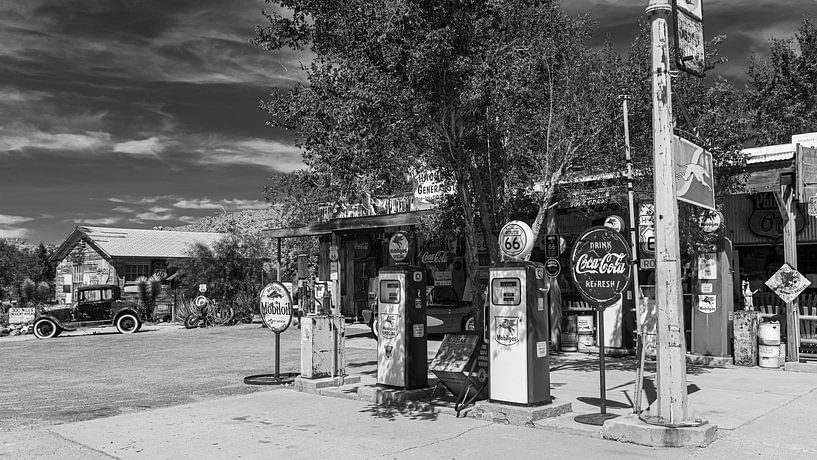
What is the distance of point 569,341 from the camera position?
55.5 ft

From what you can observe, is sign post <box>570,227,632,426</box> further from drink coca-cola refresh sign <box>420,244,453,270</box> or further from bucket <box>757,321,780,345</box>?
drink coca-cola refresh sign <box>420,244,453,270</box>

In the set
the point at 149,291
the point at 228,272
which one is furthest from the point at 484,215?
the point at 149,291

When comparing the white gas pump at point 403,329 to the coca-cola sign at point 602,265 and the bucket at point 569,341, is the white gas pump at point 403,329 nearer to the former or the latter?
the coca-cola sign at point 602,265

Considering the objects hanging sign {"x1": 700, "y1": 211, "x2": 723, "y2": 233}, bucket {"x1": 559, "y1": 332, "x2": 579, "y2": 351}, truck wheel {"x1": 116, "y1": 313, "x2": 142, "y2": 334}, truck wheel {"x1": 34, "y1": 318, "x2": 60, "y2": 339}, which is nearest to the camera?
hanging sign {"x1": 700, "y1": 211, "x2": 723, "y2": 233}

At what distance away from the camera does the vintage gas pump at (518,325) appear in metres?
8.46

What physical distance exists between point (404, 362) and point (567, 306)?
818cm

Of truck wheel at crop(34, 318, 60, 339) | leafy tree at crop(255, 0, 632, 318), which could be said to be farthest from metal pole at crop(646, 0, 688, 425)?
truck wheel at crop(34, 318, 60, 339)

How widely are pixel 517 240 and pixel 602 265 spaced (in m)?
1.06

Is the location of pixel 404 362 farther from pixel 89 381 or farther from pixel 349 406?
pixel 89 381

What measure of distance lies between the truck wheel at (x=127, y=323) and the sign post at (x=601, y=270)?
21802 millimetres

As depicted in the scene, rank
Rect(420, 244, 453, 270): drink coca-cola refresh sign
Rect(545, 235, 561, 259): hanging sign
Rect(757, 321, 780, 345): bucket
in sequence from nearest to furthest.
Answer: Rect(757, 321, 780, 345): bucket, Rect(545, 235, 561, 259): hanging sign, Rect(420, 244, 453, 270): drink coca-cola refresh sign

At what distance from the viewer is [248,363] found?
15453 mm

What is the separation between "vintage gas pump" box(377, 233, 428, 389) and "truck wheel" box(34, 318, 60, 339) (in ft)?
63.3

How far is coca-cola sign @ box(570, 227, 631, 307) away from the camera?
8.19 meters
